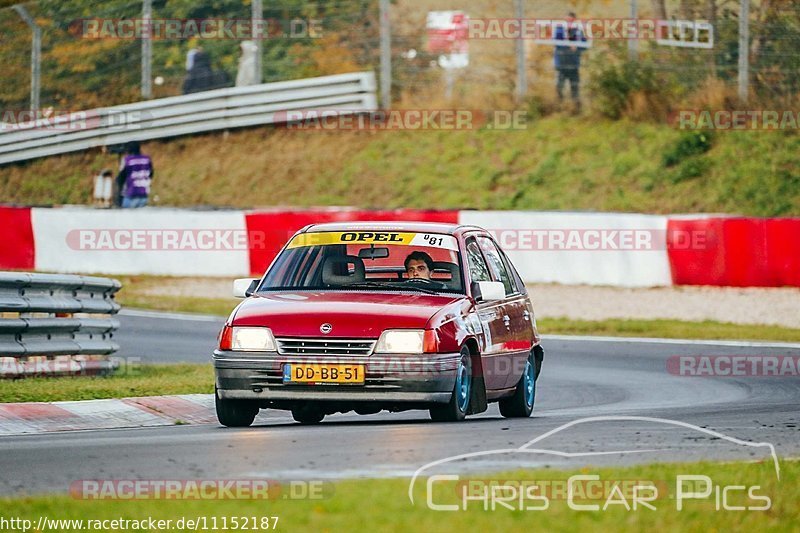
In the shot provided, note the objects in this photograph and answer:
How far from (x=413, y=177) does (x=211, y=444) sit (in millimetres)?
24109

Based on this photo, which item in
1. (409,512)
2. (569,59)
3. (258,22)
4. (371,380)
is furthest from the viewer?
(569,59)

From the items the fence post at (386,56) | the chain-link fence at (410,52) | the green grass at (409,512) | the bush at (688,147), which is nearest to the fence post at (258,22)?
the chain-link fence at (410,52)

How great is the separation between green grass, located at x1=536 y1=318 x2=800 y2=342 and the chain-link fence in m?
9.85

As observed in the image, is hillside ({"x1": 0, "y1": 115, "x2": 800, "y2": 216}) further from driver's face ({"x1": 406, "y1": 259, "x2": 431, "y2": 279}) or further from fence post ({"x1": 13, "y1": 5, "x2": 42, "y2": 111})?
driver's face ({"x1": 406, "y1": 259, "x2": 431, "y2": 279})

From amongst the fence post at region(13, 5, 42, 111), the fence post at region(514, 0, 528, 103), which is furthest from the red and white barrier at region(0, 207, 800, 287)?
the fence post at region(514, 0, 528, 103)

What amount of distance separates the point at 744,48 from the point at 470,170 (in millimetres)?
6148

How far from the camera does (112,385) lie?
1279cm

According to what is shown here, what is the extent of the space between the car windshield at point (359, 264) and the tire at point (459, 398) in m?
0.68

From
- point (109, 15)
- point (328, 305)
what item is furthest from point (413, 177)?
point (328, 305)

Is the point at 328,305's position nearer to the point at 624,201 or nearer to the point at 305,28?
the point at 624,201

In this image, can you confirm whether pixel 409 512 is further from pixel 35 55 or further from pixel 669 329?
pixel 35 55

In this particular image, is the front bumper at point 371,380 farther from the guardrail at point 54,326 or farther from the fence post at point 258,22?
the fence post at point 258,22

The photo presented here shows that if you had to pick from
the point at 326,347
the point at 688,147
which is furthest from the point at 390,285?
the point at 688,147

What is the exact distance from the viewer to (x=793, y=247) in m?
22.5
